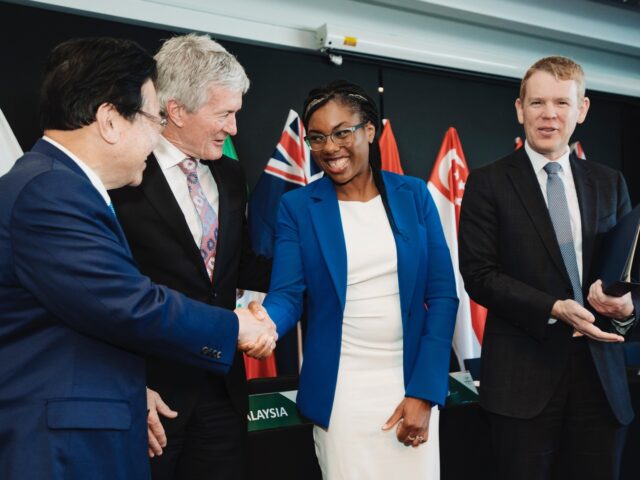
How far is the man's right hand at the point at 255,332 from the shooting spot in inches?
58.2

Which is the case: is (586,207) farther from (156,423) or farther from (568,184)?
(156,423)

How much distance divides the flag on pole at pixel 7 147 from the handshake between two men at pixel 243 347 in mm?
1535

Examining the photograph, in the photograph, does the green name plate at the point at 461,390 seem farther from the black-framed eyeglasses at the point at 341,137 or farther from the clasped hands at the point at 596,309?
the black-framed eyeglasses at the point at 341,137

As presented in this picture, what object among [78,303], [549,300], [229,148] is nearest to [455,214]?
[229,148]

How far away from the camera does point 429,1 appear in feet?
12.3

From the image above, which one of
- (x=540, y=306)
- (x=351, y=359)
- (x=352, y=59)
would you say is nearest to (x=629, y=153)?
(x=352, y=59)

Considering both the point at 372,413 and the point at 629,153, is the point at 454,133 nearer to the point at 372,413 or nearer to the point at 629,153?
the point at 629,153

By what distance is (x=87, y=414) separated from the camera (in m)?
1.09

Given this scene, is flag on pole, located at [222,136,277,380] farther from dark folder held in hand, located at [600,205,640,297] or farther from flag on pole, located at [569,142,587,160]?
flag on pole, located at [569,142,587,160]

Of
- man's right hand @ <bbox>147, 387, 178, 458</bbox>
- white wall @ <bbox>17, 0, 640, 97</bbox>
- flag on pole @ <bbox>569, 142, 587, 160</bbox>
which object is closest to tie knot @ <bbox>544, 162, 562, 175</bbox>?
man's right hand @ <bbox>147, 387, 178, 458</bbox>

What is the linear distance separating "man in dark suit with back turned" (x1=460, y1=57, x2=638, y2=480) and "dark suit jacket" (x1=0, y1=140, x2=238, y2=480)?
44.3 inches

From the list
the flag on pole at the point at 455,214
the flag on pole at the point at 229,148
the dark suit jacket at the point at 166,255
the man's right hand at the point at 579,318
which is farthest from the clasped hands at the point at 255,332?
the flag on pole at the point at 455,214

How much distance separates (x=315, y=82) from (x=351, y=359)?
2.40 meters

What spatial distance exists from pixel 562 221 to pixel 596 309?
29 cm
